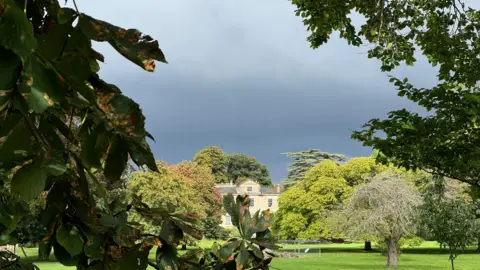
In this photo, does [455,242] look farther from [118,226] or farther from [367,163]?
[367,163]

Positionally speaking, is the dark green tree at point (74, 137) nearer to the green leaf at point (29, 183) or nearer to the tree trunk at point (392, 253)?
the green leaf at point (29, 183)

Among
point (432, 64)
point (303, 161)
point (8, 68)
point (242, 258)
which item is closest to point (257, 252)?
point (242, 258)

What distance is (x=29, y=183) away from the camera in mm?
709

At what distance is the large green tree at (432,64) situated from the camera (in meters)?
5.74

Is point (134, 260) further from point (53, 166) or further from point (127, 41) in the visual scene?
point (127, 41)

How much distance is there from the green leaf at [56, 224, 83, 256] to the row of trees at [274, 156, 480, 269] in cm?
111

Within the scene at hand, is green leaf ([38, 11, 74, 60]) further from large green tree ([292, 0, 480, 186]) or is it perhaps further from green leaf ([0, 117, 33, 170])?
large green tree ([292, 0, 480, 186])

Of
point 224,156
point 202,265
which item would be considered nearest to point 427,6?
point 202,265

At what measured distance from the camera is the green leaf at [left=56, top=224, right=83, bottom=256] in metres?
0.96

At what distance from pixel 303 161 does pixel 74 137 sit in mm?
52258

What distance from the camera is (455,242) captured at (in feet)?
46.1

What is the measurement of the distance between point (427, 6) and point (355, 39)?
44.8 inches

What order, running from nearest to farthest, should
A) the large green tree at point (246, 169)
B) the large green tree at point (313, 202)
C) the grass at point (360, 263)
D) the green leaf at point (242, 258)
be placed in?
1. the green leaf at point (242, 258)
2. the grass at point (360, 263)
3. the large green tree at point (313, 202)
4. the large green tree at point (246, 169)

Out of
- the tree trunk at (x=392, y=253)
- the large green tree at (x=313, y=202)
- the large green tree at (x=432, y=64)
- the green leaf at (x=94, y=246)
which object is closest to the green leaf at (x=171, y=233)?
the green leaf at (x=94, y=246)
